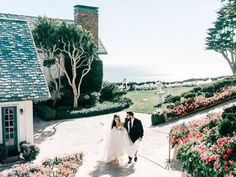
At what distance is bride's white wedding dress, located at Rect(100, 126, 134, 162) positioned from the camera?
13492 millimetres

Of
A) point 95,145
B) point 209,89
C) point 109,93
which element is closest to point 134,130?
point 95,145

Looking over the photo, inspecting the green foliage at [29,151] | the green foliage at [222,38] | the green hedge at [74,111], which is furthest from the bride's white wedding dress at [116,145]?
the green foliage at [222,38]

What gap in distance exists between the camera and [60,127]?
73.8ft

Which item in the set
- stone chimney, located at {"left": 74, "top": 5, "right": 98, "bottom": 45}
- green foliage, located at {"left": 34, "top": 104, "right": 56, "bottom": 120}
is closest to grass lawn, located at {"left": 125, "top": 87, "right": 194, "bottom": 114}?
green foliage, located at {"left": 34, "top": 104, "right": 56, "bottom": 120}

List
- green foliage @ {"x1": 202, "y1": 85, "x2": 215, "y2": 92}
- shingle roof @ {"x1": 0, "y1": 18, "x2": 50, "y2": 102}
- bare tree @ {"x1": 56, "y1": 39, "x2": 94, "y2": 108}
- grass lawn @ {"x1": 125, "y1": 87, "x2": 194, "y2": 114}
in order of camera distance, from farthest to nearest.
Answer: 1. grass lawn @ {"x1": 125, "y1": 87, "x2": 194, "y2": 114}
2. bare tree @ {"x1": 56, "y1": 39, "x2": 94, "y2": 108}
3. green foliage @ {"x1": 202, "y1": 85, "x2": 215, "y2": 92}
4. shingle roof @ {"x1": 0, "y1": 18, "x2": 50, "y2": 102}

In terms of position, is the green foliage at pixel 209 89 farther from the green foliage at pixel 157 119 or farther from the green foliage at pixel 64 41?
the green foliage at pixel 64 41

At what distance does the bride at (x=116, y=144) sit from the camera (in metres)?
13.5

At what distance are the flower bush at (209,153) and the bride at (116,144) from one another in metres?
2.37

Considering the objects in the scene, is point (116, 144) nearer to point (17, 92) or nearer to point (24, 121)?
point (24, 121)

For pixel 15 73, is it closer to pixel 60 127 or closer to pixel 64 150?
pixel 64 150

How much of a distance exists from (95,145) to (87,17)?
16.3m

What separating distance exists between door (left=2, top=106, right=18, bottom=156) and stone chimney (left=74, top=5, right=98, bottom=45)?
51.5 feet

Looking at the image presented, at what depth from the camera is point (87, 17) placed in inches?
1203

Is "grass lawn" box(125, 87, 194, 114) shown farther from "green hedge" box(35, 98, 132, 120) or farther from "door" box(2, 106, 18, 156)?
"door" box(2, 106, 18, 156)
